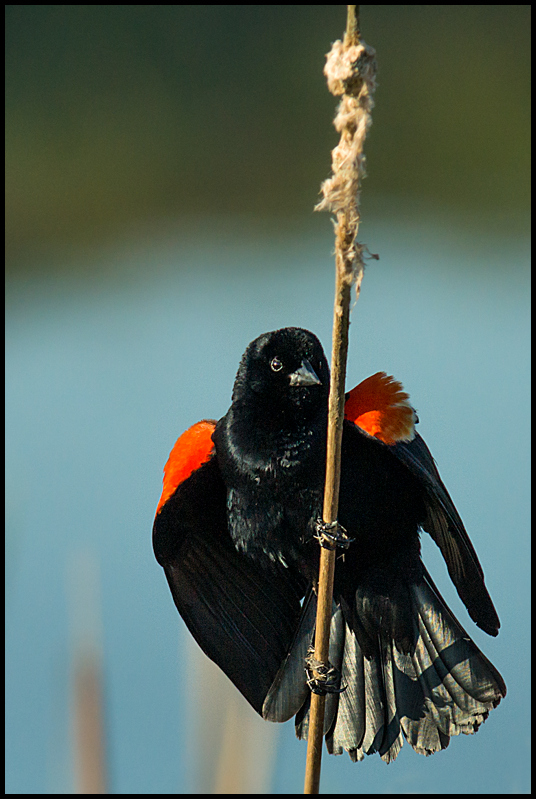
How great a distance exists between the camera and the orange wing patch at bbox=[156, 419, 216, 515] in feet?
6.55

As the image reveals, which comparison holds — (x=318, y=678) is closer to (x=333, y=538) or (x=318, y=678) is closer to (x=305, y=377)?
(x=333, y=538)

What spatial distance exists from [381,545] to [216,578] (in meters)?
0.45

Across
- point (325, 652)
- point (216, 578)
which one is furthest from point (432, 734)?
point (325, 652)

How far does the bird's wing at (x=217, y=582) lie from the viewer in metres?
1.99

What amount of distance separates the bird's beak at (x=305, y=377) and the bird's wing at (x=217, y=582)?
0.35 meters

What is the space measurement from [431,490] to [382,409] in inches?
9.8

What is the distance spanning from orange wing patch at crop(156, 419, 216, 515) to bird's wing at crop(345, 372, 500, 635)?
0.41 metres

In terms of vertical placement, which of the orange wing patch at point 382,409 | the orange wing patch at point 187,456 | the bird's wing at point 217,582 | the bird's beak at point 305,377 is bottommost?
the bird's wing at point 217,582

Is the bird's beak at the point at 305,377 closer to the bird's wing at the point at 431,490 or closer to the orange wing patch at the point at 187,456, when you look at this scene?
the bird's wing at the point at 431,490

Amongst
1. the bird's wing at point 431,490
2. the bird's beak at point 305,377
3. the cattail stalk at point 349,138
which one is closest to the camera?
the cattail stalk at point 349,138

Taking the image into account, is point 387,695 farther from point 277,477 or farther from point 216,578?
point 277,477

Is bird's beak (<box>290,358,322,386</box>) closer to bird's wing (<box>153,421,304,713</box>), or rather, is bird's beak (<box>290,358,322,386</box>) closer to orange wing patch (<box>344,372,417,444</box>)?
orange wing patch (<box>344,372,417,444</box>)

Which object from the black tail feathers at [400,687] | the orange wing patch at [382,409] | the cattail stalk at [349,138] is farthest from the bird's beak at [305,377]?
the cattail stalk at [349,138]

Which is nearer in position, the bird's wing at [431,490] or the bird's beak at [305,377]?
the bird's wing at [431,490]
